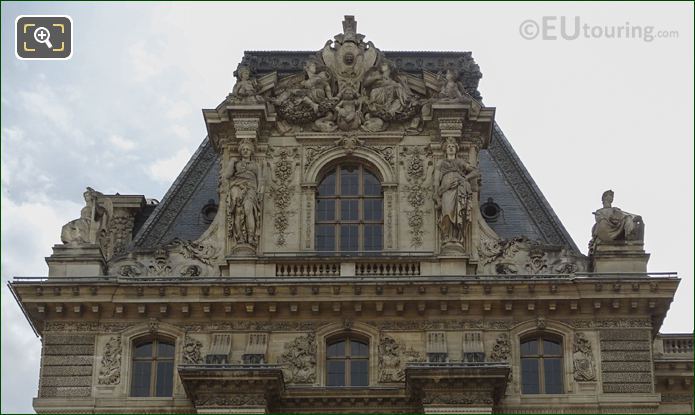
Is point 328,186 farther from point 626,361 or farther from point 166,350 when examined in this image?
point 626,361

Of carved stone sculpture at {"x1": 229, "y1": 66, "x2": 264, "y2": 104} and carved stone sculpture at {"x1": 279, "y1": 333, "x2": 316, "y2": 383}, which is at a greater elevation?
carved stone sculpture at {"x1": 229, "y1": 66, "x2": 264, "y2": 104}

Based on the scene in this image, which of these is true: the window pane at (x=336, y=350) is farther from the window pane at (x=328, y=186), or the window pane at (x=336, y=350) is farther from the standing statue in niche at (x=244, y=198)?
the window pane at (x=328, y=186)

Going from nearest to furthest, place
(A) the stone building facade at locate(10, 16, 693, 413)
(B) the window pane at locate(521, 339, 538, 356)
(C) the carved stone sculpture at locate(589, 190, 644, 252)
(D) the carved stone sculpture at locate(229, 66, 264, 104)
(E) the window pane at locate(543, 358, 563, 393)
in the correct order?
1. (A) the stone building facade at locate(10, 16, 693, 413)
2. (E) the window pane at locate(543, 358, 563, 393)
3. (B) the window pane at locate(521, 339, 538, 356)
4. (C) the carved stone sculpture at locate(589, 190, 644, 252)
5. (D) the carved stone sculpture at locate(229, 66, 264, 104)

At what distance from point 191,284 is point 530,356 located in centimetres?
845

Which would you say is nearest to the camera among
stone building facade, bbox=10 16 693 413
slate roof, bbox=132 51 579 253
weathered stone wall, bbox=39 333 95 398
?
stone building facade, bbox=10 16 693 413

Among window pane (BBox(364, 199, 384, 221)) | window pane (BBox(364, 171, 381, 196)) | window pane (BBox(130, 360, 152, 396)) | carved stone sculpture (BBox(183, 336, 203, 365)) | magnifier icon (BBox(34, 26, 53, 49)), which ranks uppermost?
magnifier icon (BBox(34, 26, 53, 49))

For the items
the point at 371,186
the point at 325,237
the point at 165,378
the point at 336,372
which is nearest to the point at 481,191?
the point at 371,186

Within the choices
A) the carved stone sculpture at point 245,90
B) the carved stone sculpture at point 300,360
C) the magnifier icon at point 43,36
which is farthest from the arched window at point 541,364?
the magnifier icon at point 43,36

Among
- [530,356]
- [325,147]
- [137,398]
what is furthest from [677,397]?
[137,398]

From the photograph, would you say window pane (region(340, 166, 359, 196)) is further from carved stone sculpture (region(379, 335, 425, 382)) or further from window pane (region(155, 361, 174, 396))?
window pane (region(155, 361, 174, 396))

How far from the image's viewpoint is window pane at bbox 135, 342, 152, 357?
41.4 m

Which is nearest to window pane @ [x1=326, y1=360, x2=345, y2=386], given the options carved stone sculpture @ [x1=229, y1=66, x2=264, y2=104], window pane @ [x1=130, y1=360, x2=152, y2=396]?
window pane @ [x1=130, y1=360, x2=152, y2=396]

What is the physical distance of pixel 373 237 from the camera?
43.3 meters

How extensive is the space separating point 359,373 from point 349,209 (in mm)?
4856
